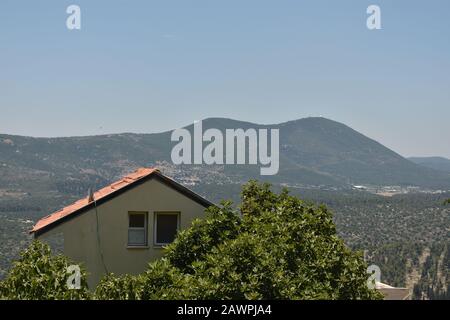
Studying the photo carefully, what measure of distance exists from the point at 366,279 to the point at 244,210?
548 cm

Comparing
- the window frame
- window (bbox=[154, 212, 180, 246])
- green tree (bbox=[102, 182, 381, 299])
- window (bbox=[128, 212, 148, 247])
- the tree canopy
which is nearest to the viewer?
the tree canopy

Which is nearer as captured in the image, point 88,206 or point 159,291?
point 159,291

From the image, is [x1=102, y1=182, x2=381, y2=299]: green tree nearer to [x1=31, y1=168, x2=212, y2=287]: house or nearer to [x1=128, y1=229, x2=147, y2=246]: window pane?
[x1=31, y1=168, x2=212, y2=287]: house

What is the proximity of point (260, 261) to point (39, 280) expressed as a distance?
523 centimetres

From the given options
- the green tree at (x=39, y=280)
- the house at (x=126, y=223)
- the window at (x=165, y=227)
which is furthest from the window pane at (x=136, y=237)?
the green tree at (x=39, y=280)

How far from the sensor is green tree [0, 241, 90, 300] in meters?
14.9

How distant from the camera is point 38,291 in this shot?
49.2ft

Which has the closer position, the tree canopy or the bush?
the tree canopy

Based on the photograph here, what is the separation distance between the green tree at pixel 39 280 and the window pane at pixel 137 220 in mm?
7162

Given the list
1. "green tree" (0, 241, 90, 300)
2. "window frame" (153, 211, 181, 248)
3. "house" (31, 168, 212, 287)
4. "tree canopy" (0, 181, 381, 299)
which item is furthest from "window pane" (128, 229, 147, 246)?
"green tree" (0, 241, 90, 300)

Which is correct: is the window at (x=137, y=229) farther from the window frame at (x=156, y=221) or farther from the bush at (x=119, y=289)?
the bush at (x=119, y=289)

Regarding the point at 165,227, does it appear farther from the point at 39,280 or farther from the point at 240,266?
the point at 39,280
